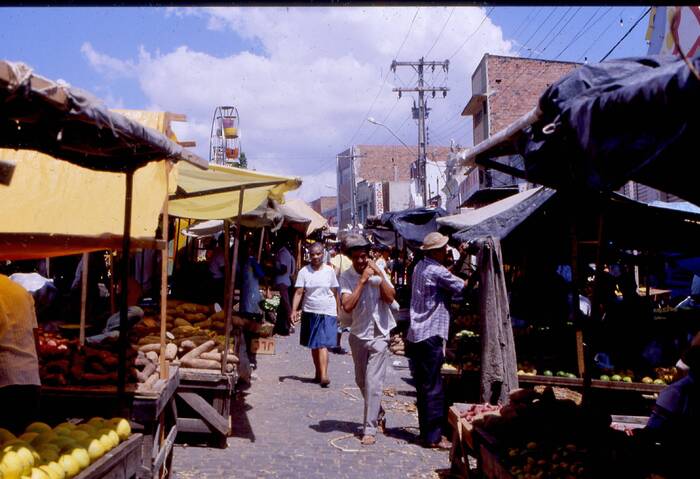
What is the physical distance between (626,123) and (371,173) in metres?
73.9

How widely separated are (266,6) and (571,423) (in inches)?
147

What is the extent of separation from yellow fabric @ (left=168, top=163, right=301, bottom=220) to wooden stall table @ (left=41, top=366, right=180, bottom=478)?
269cm

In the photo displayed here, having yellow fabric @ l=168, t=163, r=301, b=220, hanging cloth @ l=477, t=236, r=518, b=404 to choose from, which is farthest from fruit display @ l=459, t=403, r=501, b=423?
yellow fabric @ l=168, t=163, r=301, b=220

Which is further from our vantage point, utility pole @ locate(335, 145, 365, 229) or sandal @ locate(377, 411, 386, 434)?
utility pole @ locate(335, 145, 365, 229)

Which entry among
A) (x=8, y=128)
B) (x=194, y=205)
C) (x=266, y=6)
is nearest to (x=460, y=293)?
(x=194, y=205)

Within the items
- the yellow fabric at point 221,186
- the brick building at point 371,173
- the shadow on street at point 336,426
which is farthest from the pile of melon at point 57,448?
the brick building at point 371,173

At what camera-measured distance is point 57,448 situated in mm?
3818

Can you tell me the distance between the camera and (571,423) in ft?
15.9

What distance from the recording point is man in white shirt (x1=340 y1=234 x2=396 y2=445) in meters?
7.74

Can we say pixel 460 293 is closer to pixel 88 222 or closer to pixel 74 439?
pixel 88 222

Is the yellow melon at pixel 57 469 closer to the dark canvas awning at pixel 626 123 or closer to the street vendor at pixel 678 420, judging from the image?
the dark canvas awning at pixel 626 123

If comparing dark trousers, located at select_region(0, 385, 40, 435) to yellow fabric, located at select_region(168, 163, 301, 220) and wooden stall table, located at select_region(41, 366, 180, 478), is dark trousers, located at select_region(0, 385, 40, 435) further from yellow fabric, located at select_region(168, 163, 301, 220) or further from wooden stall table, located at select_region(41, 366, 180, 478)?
yellow fabric, located at select_region(168, 163, 301, 220)

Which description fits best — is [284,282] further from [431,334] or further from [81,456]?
[81,456]

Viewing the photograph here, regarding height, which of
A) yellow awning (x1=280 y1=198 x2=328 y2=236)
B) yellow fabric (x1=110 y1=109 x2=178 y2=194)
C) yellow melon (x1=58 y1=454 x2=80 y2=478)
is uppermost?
yellow awning (x1=280 y1=198 x2=328 y2=236)
